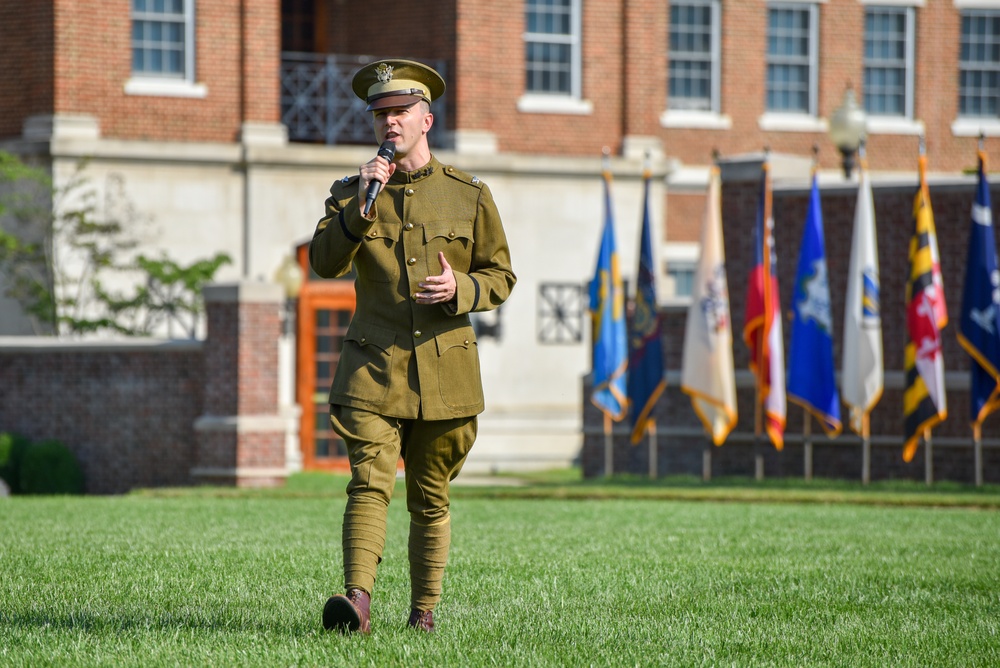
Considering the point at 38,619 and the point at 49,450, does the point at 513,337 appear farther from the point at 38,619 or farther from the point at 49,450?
the point at 38,619

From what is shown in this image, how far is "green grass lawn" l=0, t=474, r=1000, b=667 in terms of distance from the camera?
5.79 m

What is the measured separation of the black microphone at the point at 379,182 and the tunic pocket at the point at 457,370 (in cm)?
69

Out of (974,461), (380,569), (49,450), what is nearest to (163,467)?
(49,450)

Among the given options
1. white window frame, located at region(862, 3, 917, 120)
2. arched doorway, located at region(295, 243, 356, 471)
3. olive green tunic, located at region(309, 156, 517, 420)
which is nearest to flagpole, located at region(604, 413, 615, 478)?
arched doorway, located at region(295, 243, 356, 471)

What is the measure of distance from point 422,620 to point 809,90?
22994 mm

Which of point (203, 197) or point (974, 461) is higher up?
point (203, 197)

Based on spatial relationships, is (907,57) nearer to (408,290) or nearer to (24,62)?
(24,62)

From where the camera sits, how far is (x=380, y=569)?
8.41m

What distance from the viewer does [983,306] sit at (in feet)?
55.8

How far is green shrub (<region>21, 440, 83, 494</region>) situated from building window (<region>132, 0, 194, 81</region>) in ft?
23.3

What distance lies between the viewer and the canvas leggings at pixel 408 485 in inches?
236

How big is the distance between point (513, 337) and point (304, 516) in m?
12.3

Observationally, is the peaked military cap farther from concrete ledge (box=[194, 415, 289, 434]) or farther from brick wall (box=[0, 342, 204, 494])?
brick wall (box=[0, 342, 204, 494])

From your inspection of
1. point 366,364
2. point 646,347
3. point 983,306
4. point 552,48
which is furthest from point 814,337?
point 366,364
